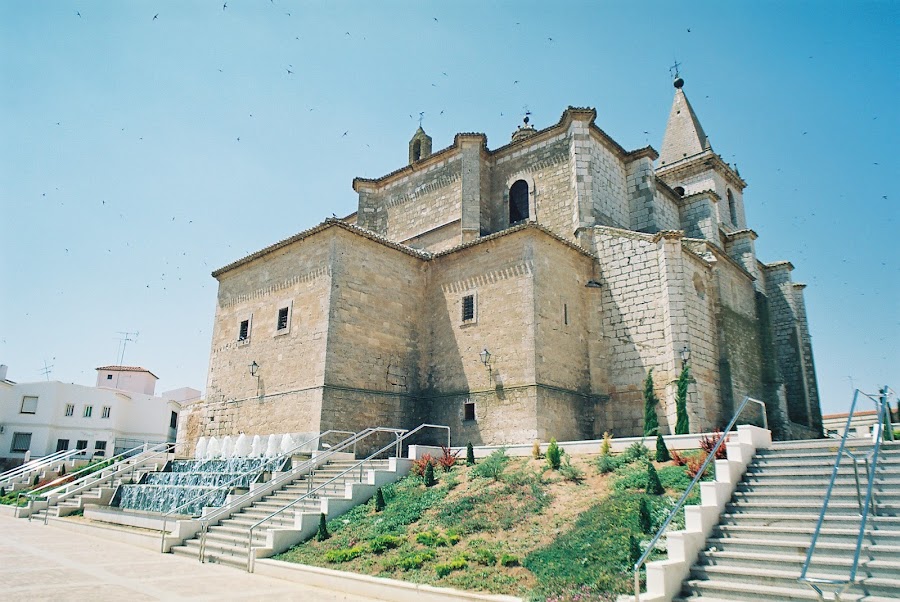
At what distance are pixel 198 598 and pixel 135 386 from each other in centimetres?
5144

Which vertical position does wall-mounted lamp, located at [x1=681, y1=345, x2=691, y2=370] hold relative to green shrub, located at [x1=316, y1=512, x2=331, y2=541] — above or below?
above

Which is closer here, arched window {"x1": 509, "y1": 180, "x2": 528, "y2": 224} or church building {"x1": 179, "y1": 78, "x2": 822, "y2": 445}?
church building {"x1": 179, "y1": 78, "x2": 822, "y2": 445}

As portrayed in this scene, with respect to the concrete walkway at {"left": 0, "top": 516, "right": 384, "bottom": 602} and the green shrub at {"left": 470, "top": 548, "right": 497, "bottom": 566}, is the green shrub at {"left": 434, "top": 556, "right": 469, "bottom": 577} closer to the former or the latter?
the green shrub at {"left": 470, "top": 548, "right": 497, "bottom": 566}

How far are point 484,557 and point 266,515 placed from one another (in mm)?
6017

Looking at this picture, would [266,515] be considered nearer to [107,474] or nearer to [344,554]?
[344,554]

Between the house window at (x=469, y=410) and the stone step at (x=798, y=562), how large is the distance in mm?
10526

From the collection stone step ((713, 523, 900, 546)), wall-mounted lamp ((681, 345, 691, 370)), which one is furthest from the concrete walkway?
wall-mounted lamp ((681, 345, 691, 370))

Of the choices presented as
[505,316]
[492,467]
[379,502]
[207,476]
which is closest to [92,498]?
[207,476]

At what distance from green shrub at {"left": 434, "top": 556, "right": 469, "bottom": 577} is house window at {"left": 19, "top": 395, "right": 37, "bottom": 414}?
41153 millimetres

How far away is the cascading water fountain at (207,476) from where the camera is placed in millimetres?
14516

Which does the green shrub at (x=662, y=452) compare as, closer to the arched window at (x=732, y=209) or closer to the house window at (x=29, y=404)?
the arched window at (x=732, y=209)

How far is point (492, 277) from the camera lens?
18234mm

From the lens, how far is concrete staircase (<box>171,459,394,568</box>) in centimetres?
1118

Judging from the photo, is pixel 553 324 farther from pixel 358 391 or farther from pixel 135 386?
pixel 135 386
